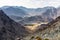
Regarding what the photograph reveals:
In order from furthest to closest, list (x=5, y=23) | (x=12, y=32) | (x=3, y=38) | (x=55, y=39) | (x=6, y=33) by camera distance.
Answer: (x=5, y=23) < (x=12, y=32) < (x=6, y=33) < (x=3, y=38) < (x=55, y=39)

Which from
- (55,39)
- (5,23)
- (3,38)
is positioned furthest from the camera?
Answer: (5,23)

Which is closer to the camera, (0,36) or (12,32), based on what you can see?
(0,36)

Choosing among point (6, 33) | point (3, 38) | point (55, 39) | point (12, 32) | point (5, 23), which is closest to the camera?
point (55, 39)

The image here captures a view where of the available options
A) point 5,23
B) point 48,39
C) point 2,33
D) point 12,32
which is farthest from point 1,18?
point 48,39

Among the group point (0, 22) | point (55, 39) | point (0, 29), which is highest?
point (0, 22)

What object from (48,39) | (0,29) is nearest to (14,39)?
(0,29)

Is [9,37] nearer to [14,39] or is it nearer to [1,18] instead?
[14,39]

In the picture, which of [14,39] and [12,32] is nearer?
[14,39]

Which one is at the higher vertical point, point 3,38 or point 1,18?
point 1,18

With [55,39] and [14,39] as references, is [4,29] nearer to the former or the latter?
[14,39]
